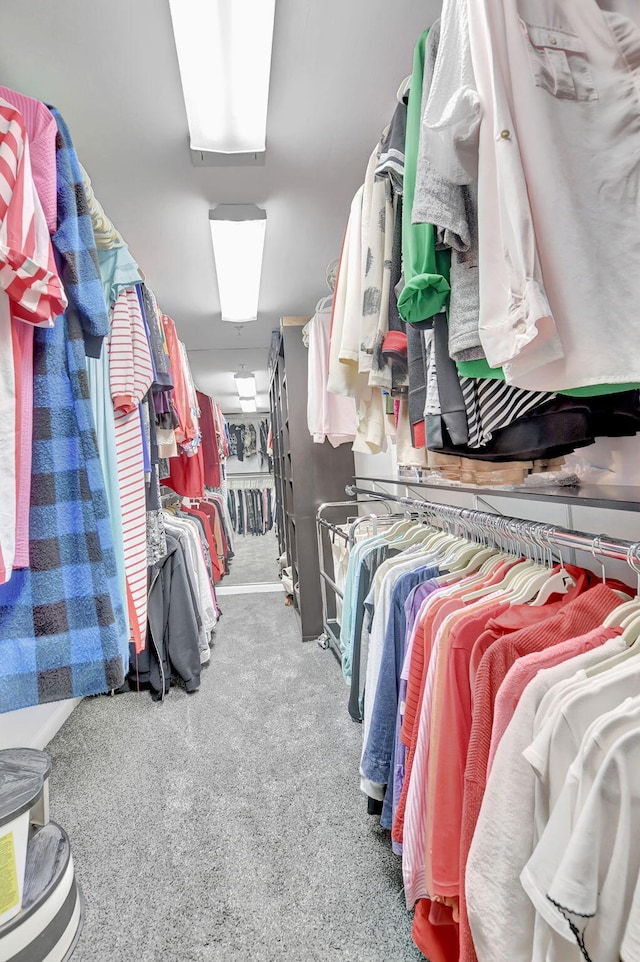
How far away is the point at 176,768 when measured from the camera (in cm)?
191

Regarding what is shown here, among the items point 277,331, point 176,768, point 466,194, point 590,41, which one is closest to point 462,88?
point 466,194

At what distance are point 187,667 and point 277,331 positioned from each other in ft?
8.18

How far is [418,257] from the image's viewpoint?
2.72ft

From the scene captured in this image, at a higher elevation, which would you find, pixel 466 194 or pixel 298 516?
pixel 466 194

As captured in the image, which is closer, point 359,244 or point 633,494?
point 633,494

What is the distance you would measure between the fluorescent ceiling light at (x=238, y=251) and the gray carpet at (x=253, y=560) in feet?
8.49

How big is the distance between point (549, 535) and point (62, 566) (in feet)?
3.05

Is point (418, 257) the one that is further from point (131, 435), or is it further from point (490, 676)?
point (131, 435)

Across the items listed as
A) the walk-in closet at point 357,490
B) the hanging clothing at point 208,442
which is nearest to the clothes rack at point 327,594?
the walk-in closet at point 357,490

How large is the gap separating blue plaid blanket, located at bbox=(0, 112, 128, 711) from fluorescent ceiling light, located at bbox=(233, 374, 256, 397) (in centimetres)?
424

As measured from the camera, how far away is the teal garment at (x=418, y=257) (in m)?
0.82

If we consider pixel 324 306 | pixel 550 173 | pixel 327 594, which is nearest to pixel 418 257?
pixel 550 173

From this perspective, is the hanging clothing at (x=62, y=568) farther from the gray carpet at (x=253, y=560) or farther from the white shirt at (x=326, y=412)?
the gray carpet at (x=253, y=560)

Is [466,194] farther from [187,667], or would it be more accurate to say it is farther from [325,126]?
[187,667]
